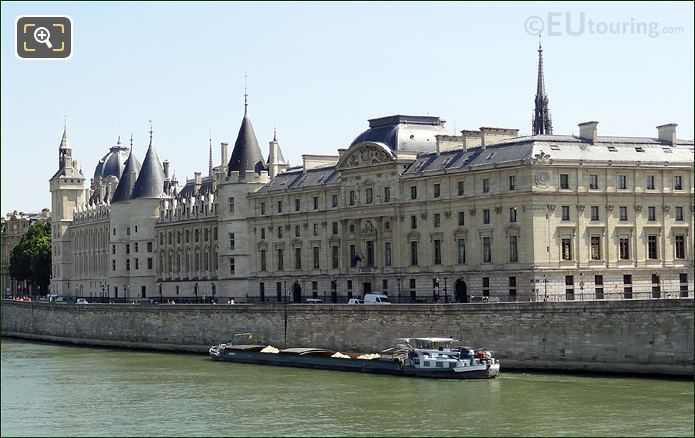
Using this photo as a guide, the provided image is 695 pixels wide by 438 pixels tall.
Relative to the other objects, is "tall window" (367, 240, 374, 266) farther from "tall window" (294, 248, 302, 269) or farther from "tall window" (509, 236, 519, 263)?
"tall window" (509, 236, 519, 263)

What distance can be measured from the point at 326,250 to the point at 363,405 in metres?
46.2

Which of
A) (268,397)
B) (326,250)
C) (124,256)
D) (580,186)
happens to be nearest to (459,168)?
(580,186)

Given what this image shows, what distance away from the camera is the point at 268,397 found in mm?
60531

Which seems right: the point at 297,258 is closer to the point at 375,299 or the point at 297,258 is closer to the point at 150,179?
the point at 375,299

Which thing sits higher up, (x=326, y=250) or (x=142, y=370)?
(x=326, y=250)

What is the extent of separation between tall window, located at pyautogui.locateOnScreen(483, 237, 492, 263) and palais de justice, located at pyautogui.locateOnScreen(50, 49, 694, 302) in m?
0.11

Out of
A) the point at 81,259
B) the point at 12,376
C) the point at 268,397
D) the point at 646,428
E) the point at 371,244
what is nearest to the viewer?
the point at 646,428

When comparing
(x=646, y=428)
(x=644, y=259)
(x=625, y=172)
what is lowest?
(x=646, y=428)

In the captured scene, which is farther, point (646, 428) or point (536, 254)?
point (536, 254)

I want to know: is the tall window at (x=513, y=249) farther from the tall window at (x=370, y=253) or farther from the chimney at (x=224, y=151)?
the chimney at (x=224, y=151)

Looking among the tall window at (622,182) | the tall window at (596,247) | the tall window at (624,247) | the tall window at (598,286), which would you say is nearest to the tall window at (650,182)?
the tall window at (622,182)

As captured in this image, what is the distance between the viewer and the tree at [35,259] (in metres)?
159

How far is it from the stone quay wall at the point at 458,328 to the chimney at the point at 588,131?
18.5 meters

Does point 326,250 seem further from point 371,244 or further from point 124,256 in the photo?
point 124,256
